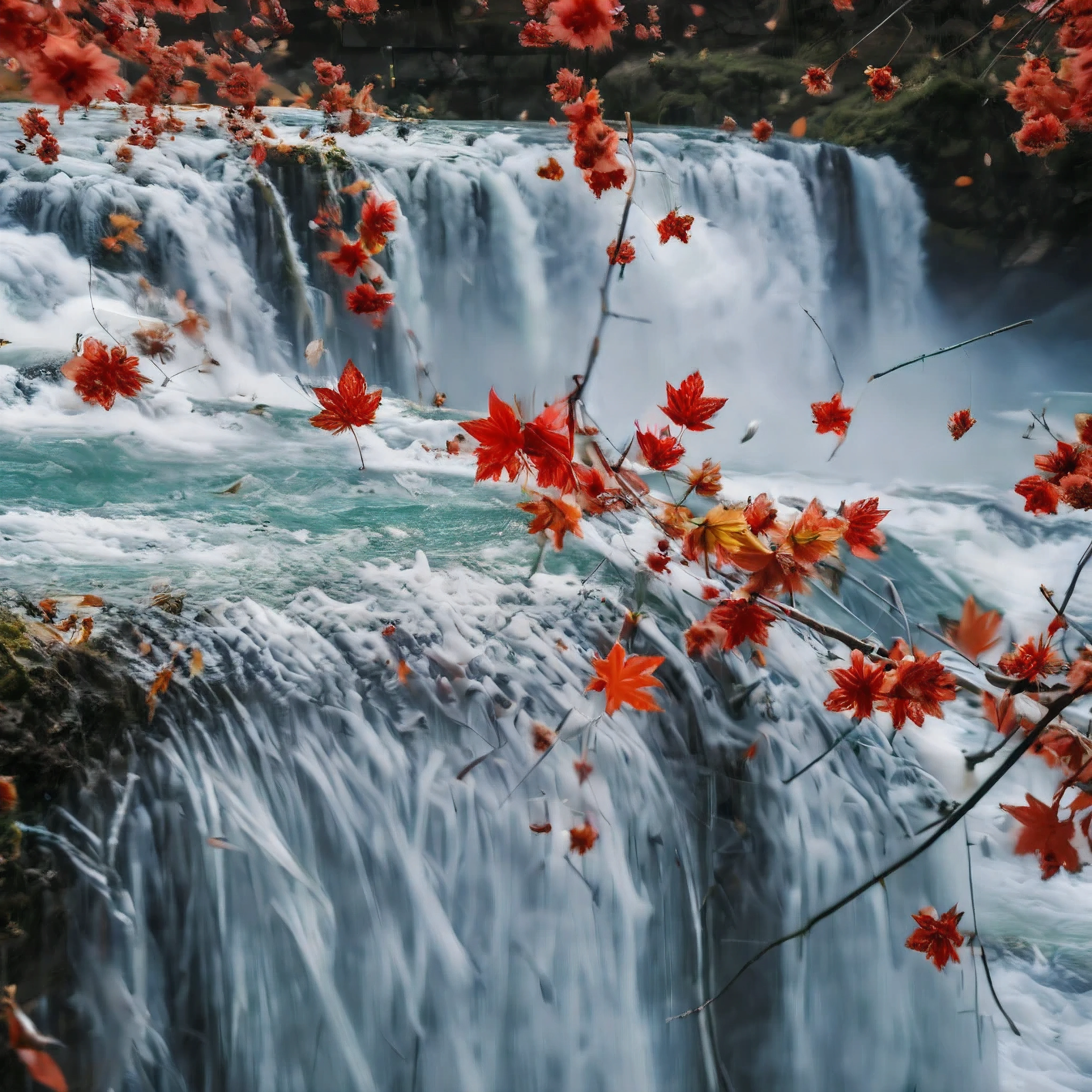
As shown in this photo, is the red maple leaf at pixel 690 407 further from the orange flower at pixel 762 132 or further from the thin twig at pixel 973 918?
the orange flower at pixel 762 132

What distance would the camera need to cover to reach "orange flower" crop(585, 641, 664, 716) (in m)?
1.45

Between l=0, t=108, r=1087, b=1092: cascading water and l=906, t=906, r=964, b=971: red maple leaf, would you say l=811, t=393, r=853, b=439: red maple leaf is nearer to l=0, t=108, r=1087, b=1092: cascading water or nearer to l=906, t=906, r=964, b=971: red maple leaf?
l=0, t=108, r=1087, b=1092: cascading water

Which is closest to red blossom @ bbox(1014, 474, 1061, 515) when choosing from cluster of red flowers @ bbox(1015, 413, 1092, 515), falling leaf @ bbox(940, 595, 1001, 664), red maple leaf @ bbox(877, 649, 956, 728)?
cluster of red flowers @ bbox(1015, 413, 1092, 515)

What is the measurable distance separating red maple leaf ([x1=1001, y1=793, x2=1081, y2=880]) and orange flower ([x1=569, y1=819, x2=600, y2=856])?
64 cm

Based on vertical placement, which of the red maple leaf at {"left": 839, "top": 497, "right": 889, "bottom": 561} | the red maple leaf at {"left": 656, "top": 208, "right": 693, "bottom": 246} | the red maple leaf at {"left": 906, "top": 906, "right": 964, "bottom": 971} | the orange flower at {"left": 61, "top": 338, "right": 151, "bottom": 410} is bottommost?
the red maple leaf at {"left": 906, "top": 906, "right": 964, "bottom": 971}

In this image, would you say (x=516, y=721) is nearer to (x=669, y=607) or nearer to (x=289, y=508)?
(x=669, y=607)

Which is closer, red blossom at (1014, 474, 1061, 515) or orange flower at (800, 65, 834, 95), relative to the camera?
red blossom at (1014, 474, 1061, 515)

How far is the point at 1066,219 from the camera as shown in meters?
5.11

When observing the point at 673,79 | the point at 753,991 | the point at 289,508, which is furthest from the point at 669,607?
the point at 673,79

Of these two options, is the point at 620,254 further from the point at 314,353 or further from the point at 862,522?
the point at 314,353

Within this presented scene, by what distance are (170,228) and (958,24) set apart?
5383 mm

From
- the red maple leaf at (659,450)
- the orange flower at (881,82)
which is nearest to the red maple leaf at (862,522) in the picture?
the red maple leaf at (659,450)

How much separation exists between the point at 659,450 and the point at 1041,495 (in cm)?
76

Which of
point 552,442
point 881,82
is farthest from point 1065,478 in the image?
point 881,82
